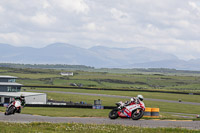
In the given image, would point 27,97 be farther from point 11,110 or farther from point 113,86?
point 113,86

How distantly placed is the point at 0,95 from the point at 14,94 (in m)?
A: 3.13

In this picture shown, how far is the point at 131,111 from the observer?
85.7 feet

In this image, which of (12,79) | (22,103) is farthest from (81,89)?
(22,103)

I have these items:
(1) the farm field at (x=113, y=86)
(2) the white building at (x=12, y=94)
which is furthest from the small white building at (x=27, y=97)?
(1) the farm field at (x=113, y=86)

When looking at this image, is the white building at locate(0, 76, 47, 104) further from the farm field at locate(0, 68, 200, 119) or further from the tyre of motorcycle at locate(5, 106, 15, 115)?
the tyre of motorcycle at locate(5, 106, 15, 115)

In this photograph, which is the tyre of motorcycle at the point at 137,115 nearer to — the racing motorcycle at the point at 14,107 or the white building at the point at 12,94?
the racing motorcycle at the point at 14,107

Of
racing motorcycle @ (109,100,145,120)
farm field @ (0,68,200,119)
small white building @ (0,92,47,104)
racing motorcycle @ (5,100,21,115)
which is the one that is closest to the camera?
racing motorcycle @ (109,100,145,120)

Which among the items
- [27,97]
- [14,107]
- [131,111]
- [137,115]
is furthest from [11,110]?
[27,97]

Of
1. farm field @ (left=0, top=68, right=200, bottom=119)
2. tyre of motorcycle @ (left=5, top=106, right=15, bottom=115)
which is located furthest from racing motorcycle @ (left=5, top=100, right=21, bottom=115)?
farm field @ (left=0, top=68, right=200, bottom=119)

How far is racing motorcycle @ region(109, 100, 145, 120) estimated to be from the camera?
2593 centimetres

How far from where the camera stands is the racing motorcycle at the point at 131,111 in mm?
25934

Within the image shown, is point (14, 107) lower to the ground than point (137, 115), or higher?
higher

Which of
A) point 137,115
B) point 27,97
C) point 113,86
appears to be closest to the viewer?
point 137,115

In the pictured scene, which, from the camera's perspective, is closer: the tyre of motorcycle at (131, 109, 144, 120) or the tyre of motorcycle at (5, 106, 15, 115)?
the tyre of motorcycle at (131, 109, 144, 120)
